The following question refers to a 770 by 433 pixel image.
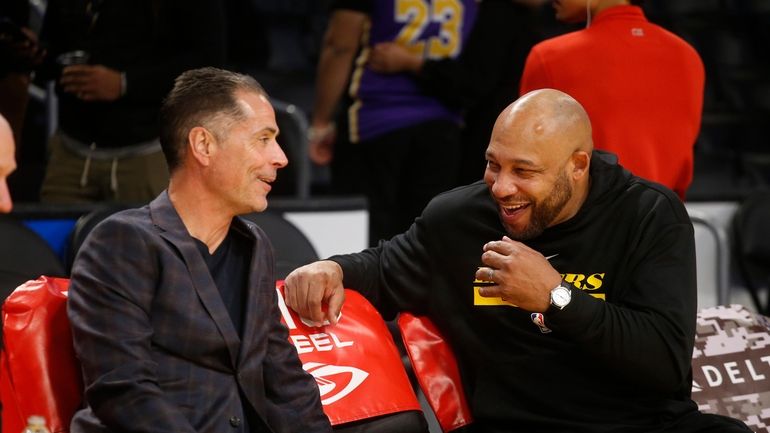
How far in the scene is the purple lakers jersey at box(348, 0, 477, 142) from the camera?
16.0 feet

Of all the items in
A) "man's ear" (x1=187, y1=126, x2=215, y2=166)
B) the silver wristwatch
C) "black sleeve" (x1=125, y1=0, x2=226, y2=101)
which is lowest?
the silver wristwatch

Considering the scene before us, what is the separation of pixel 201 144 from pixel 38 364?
23.9 inches

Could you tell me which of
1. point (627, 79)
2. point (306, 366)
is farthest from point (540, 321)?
point (627, 79)

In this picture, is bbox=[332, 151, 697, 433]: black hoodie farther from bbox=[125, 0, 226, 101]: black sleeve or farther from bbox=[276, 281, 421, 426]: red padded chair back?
bbox=[125, 0, 226, 101]: black sleeve

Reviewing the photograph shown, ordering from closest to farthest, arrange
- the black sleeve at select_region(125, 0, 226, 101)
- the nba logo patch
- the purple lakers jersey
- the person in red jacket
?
the nba logo patch < the person in red jacket < the black sleeve at select_region(125, 0, 226, 101) < the purple lakers jersey

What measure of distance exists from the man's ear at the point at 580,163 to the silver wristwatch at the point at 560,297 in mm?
→ 395

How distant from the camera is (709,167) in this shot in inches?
272

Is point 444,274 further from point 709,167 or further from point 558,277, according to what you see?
point 709,167

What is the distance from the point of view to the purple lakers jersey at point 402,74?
192 inches

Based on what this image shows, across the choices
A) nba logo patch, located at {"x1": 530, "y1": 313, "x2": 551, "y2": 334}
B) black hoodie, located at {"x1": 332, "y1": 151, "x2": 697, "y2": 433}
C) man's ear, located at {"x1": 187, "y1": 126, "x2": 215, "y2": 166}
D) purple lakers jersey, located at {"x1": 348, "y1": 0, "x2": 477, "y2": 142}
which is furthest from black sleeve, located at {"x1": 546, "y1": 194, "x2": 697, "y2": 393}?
purple lakers jersey, located at {"x1": 348, "y1": 0, "x2": 477, "y2": 142}

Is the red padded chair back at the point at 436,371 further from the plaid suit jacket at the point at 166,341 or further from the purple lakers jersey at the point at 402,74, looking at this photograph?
the purple lakers jersey at the point at 402,74

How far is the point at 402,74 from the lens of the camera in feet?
16.1

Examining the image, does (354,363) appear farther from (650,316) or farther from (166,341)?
Answer: (650,316)

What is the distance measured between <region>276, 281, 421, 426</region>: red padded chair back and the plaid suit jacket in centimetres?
23
